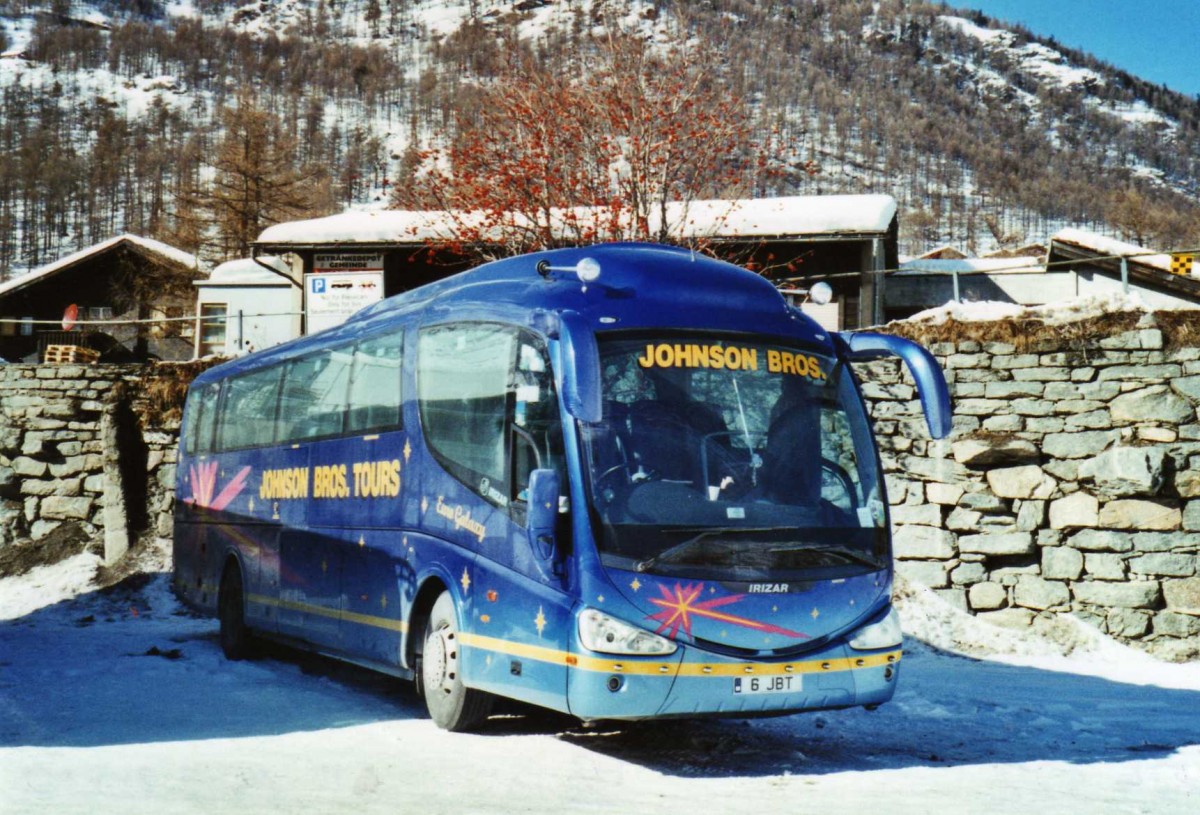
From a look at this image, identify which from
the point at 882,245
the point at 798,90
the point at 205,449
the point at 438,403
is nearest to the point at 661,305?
the point at 438,403

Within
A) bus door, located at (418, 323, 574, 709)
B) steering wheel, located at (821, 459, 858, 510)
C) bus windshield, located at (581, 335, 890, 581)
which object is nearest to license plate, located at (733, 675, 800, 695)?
bus windshield, located at (581, 335, 890, 581)

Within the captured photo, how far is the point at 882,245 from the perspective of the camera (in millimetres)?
23391

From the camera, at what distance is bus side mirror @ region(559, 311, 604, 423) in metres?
6.46

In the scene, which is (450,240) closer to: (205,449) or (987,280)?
(205,449)

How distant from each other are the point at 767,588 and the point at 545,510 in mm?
1283

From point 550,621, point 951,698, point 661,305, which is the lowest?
point 951,698

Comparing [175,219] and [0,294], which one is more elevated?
[175,219]

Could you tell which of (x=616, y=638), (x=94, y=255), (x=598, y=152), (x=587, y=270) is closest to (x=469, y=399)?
(x=587, y=270)

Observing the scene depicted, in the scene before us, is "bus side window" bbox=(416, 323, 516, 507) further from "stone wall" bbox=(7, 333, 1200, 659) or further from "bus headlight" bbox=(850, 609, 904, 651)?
"stone wall" bbox=(7, 333, 1200, 659)

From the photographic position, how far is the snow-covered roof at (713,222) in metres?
21.5

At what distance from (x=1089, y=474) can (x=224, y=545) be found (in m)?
8.98

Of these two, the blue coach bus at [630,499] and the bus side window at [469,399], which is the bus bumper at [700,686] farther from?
the bus side window at [469,399]

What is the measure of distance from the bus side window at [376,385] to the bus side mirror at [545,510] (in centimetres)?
245

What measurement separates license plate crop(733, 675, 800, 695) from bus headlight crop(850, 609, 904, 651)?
0.47 meters
